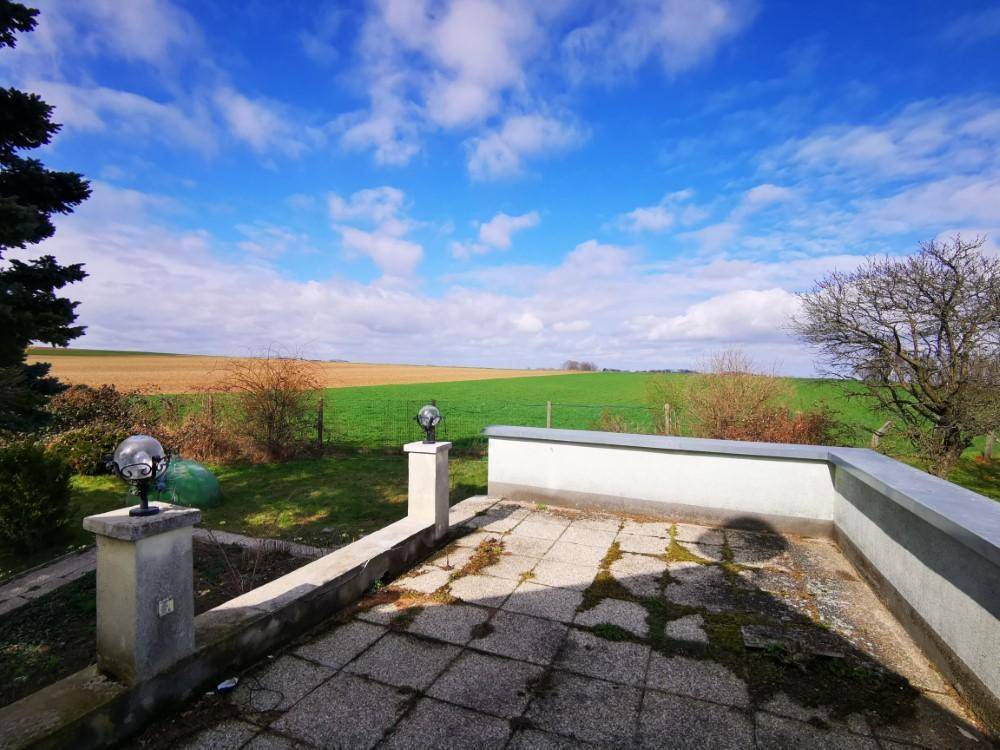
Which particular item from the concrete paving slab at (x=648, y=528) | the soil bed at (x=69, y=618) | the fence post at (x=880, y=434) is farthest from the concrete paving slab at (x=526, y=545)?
the fence post at (x=880, y=434)

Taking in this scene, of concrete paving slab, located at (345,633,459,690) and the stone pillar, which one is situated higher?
the stone pillar

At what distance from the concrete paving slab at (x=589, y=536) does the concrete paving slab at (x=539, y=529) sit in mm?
89

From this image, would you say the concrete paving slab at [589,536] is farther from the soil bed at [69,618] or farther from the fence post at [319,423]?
the fence post at [319,423]

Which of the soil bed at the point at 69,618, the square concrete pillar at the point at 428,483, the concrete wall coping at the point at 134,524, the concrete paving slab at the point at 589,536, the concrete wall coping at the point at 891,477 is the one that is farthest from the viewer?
the concrete paving slab at the point at 589,536

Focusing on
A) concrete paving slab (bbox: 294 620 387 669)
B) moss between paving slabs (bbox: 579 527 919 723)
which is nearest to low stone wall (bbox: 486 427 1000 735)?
moss between paving slabs (bbox: 579 527 919 723)

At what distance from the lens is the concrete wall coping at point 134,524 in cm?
212

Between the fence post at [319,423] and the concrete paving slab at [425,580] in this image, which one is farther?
the fence post at [319,423]

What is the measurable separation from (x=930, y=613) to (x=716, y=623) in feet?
4.04

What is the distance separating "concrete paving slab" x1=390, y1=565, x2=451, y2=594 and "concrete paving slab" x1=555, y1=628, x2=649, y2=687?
122 centimetres

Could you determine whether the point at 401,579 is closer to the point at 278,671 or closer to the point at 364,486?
the point at 278,671

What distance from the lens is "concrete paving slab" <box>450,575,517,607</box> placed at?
11.9 ft

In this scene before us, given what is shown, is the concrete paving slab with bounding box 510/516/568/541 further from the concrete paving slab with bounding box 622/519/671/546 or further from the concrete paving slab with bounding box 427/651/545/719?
the concrete paving slab with bounding box 427/651/545/719

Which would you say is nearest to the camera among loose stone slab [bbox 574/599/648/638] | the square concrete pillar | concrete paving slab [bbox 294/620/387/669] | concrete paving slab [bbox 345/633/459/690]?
concrete paving slab [bbox 345/633/459/690]

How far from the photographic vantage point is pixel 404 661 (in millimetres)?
2828
